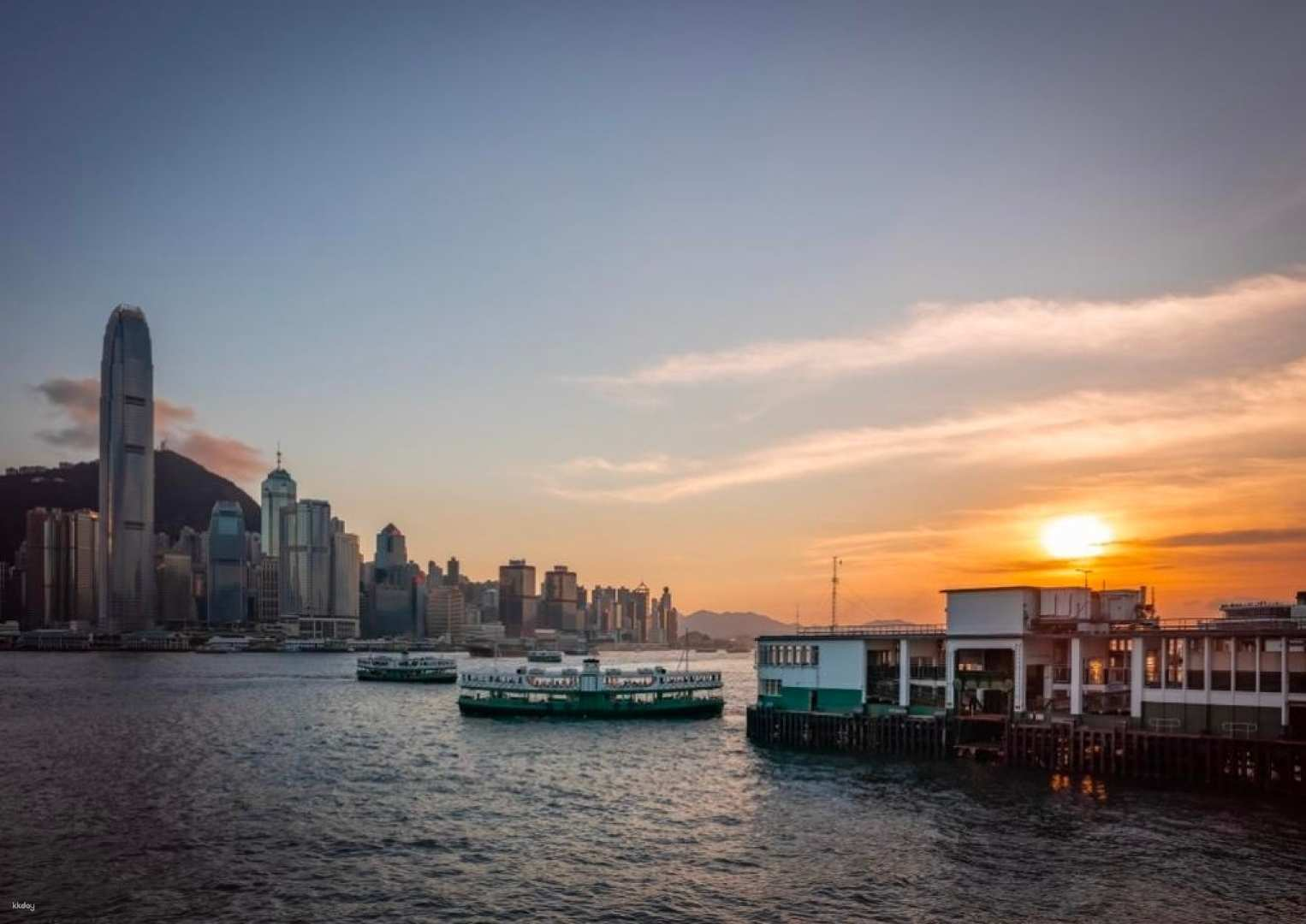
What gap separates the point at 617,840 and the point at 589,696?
8022cm

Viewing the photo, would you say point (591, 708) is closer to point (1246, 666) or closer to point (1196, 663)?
point (1196, 663)

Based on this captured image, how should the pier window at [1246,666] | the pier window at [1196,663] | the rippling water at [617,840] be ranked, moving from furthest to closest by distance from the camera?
the pier window at [1196,663], the pier window at [1246,666], the rippling water at [617,840]

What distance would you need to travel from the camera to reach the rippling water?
178 feet

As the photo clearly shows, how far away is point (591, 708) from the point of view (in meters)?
148

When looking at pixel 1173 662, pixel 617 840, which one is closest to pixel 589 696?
pixel 617 840

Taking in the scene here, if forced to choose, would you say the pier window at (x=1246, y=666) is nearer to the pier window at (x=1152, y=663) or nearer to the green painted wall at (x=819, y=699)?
the pier window at (x=1152, y=663)

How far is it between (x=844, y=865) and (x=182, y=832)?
148ft

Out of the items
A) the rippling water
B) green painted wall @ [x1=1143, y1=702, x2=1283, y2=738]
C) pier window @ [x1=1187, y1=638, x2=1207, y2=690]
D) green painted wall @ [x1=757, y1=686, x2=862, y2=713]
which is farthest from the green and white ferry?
pier window @ [x1=1187, y1=638, x2=1207, y2=690]

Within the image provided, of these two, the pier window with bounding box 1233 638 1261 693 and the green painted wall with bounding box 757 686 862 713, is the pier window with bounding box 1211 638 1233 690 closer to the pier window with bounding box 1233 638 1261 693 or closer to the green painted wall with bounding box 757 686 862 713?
the pier window with bounding box 1233 638 1261 693

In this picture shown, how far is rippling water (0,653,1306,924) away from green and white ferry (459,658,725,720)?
37.9 m

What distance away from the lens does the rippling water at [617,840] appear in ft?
178

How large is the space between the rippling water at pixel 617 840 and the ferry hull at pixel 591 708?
37410mm

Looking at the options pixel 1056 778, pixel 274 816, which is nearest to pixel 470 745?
pixel 274 816

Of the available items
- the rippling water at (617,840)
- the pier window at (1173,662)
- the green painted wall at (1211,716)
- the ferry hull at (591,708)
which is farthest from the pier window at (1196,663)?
the ferry hull at (591,708)
